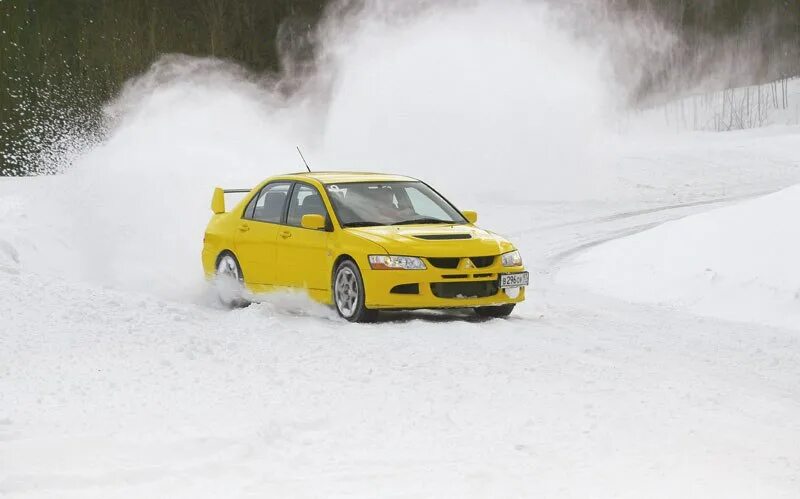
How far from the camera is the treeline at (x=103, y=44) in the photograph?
54344 millimetres

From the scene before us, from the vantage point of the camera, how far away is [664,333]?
32.5 feet

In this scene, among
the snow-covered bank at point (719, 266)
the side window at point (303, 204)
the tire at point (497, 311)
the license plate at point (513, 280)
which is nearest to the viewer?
the license plate at point (513, 280)

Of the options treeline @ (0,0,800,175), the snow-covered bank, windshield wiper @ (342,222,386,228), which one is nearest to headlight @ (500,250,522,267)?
windshield wiper @ (342,222,386,228)

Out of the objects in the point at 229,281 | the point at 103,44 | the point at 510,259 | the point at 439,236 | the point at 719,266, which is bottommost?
the point at 719,266

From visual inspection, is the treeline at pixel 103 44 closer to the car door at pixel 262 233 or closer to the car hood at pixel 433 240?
the car door at pixel 262 233

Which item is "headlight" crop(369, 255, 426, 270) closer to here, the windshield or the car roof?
the windshield

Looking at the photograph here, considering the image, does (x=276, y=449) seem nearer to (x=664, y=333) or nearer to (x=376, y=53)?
(x=664, y=333)

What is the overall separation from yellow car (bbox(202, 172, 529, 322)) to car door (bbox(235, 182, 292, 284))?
1 cm

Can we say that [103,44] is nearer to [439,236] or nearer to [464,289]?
[439,236]

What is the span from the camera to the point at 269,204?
37.9 feet

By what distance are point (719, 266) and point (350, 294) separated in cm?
470

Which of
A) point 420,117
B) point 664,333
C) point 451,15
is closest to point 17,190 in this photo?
point 420,117

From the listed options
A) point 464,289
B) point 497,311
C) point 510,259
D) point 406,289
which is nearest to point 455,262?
point 464,289

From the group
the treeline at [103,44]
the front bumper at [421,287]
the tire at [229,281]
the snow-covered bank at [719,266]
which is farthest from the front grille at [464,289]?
the treeline at [103,44]
